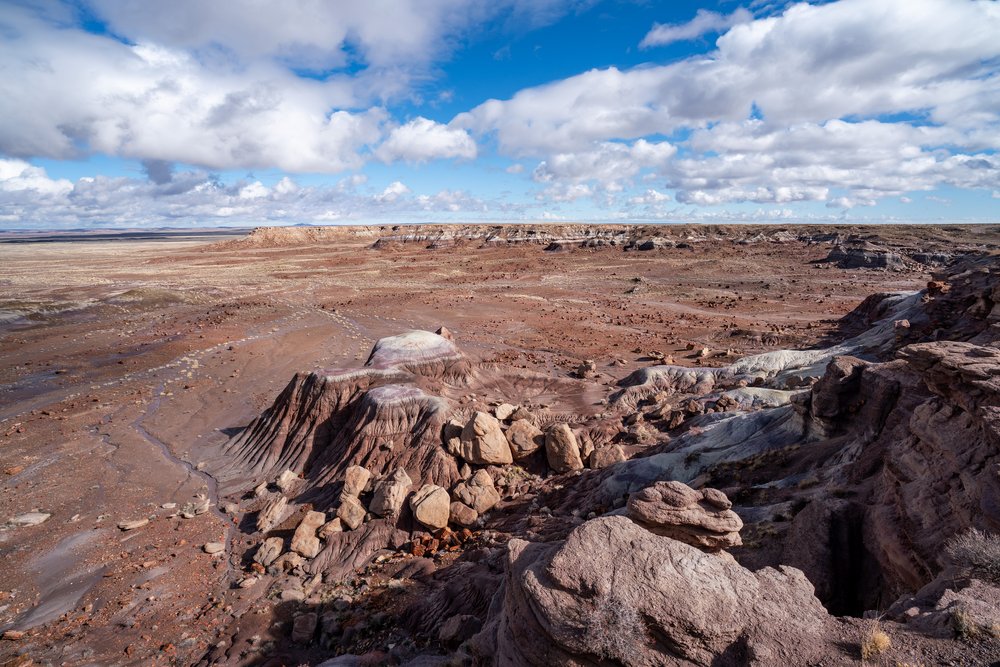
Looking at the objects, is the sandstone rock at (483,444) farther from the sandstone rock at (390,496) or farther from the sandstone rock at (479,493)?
the sandstone rock at (390,496)

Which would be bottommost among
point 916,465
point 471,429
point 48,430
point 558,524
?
point 48,430

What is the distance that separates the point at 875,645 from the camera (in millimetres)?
3988

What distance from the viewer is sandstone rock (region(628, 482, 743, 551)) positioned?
599cm

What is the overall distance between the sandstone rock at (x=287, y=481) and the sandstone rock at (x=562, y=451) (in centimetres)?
739

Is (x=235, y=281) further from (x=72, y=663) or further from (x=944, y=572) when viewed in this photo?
(x=944, y=572)

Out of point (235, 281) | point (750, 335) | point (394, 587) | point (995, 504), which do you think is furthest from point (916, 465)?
point (235, 281)

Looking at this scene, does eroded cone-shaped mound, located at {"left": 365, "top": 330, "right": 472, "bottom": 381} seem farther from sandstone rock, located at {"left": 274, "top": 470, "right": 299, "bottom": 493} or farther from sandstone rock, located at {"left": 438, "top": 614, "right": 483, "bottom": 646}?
sandstone rock, located at {"left": 438, "top": 614, "right": 483, "bottom": 646}

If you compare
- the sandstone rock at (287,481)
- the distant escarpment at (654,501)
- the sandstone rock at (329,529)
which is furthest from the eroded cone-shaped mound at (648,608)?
the sandstone rock at (287,481)

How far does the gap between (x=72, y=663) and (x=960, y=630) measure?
12751mm

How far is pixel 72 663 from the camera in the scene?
846 cm

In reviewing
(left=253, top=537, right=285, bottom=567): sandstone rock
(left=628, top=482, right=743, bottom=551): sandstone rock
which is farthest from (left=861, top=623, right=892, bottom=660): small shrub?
(left=253, top=537, right=285, bottom=567): sandstone rock

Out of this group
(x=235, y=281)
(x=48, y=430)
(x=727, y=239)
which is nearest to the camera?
(x=48, y=430)

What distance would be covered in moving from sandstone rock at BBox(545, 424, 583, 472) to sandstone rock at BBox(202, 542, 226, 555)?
8473 millimetres

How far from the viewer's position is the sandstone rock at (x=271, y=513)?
12.0m
